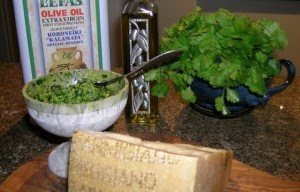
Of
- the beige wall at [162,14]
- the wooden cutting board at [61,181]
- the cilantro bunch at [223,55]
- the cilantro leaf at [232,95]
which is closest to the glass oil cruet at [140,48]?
the cilantro bunch at [223,55]

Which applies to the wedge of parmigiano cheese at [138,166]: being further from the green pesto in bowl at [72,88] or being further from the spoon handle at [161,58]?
the spoon handle at [161,58]

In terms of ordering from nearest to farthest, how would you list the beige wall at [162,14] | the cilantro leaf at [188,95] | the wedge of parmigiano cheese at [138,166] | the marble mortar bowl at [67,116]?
1. the wedge of parmigiano cheese at [138,166]
2. the marble mortar bowl at [67,116]
3. the cilantro leaf at [188,95]
4. the beige wall at [162,14]

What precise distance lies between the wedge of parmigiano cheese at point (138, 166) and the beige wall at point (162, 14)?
70.0 inches

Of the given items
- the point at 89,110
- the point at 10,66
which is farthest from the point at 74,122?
the point at 10,66

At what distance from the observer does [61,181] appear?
0.65m

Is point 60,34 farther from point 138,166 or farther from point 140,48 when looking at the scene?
point 138,166

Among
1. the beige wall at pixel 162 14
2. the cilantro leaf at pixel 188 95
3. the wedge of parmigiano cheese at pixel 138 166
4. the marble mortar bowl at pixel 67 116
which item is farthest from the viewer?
the beige wall at pixel 162 14

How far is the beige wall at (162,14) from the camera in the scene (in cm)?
225

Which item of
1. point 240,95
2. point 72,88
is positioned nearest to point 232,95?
point 240,95

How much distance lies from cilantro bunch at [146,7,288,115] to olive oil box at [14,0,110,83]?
0.54 ft

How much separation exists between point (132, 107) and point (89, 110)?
308 millimetres

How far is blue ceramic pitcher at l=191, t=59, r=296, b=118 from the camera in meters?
0.87

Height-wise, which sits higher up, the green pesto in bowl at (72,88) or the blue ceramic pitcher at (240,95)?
the green pesto in bowl at (72,88)

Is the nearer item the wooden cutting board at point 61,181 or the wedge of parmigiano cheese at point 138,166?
the wedge of parmigiano cheese at point 138,166
